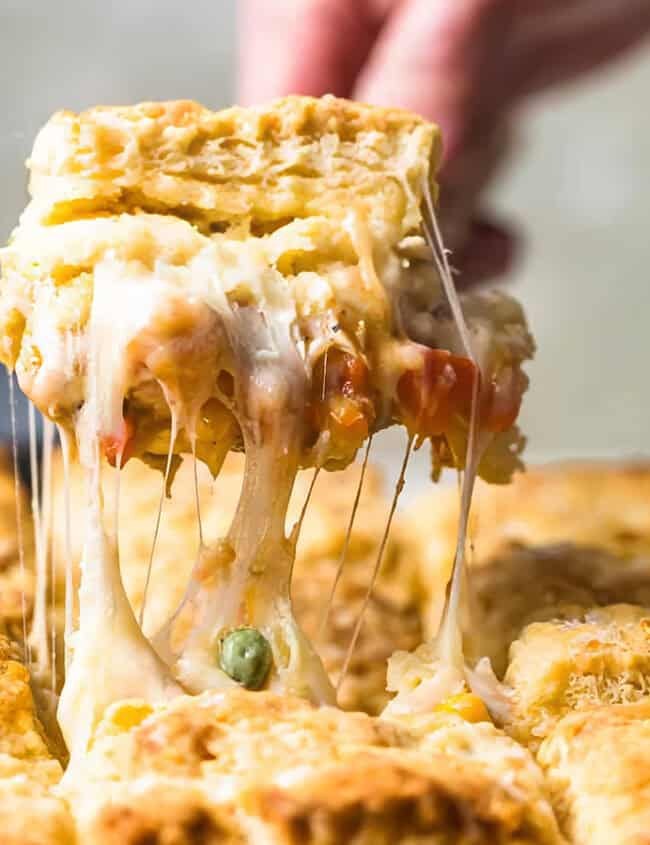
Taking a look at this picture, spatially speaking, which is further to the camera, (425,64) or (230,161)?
(425,64)

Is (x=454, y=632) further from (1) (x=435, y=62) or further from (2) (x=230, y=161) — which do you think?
(1) (x=435, y=62)

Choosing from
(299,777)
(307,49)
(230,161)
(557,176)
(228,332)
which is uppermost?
(557,176)

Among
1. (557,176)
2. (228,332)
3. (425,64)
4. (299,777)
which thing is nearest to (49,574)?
(228,332)

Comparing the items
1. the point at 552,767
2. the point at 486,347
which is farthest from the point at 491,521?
the point at 552,767

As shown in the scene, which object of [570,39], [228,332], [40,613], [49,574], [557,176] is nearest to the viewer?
[228,332]

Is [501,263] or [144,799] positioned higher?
[501,263]

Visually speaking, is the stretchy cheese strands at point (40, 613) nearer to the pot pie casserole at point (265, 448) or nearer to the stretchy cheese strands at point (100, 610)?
the pot pie casserole at point (265, 448)

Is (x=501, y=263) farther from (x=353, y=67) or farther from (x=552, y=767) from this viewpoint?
(x=552, y=767)
